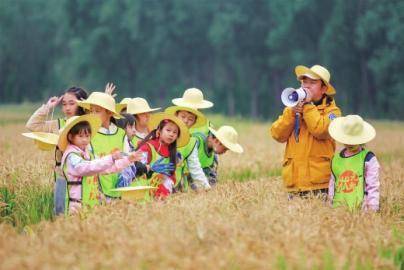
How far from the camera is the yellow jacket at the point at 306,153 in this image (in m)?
7.14

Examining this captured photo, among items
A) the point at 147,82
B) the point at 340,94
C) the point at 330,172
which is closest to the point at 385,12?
the point at 340,94

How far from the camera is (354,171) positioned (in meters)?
6.92

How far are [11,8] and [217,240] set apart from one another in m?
56.0

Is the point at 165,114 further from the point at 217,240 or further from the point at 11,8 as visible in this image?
the point at 11,8

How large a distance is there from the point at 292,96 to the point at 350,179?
40.5 inches

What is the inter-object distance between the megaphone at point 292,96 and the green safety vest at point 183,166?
144 centimetres

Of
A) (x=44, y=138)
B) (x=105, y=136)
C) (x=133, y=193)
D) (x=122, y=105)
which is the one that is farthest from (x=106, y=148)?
(x=122, y=105)

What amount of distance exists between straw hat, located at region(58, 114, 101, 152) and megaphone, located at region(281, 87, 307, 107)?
1.90m

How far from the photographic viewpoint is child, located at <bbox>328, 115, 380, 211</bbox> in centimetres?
683

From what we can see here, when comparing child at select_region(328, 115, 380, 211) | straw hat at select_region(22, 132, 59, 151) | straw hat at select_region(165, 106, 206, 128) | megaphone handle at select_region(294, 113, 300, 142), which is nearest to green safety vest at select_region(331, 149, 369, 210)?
child at select_region(328, 115, 380, 211)

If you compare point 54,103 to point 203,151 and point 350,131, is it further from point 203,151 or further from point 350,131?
point 350,131

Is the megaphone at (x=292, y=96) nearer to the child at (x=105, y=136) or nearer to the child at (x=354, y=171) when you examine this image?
the child at (x=354, y=171)

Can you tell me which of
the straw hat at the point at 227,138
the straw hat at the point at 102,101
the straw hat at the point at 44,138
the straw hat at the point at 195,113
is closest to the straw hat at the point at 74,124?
the straw hat at the point at 44,138

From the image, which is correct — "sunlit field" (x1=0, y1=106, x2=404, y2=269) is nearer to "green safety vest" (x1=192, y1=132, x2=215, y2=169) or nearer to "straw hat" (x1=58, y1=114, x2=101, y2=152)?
"straw hat" (x1=58, y1=114, x2=101, y2=152)
